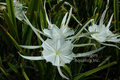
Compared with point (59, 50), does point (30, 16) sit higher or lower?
higher

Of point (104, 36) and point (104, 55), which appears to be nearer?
point (104, 36)

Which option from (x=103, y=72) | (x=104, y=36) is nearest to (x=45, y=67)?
(x=104, y=36)

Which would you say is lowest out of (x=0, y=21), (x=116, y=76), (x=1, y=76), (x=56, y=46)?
(x=116, y=76)

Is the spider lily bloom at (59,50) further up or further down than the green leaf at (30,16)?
further down

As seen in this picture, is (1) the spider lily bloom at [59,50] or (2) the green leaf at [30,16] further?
(2) the green leaf at [30,16]

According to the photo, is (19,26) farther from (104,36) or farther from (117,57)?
(117,57)

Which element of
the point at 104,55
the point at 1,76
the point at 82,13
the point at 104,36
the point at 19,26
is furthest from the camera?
the point at 82,13

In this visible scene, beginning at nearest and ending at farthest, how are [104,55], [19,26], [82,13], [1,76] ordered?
[1,76]
[19,26]
[104,55]
[82,13]

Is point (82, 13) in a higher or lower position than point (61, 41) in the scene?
higher

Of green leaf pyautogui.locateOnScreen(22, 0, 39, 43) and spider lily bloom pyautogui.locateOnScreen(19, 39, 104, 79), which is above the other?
green leaf pyautogui.locateOnScreen(22, 0, 39, 43)

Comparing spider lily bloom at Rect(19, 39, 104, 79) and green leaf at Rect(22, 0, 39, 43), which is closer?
spider lily bloom at Rect(19, 39, 104, 79)

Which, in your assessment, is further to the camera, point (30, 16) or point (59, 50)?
point (30, 16)
